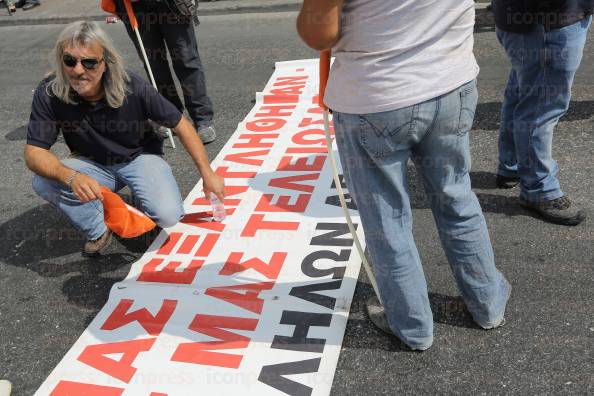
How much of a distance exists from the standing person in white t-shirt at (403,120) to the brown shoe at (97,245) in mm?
1727

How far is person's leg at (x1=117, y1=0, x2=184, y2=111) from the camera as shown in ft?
14.4

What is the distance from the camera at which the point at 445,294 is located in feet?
9.17

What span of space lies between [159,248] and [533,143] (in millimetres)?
2045

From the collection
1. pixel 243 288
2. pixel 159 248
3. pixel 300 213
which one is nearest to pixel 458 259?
pixel 243 288

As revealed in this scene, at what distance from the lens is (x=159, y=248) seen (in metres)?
3.40

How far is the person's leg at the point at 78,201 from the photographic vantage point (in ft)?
10.7

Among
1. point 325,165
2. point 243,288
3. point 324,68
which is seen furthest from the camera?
point 325,165

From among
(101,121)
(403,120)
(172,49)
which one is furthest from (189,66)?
(403,120)

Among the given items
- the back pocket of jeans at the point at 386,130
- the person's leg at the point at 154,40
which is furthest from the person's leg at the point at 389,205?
the person's leg at the point at 154,40

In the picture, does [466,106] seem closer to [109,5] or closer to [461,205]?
[461,205]

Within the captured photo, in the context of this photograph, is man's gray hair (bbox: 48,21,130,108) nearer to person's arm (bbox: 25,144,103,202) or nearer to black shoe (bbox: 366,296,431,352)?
person's arm (bbox: 25,144,103,202)

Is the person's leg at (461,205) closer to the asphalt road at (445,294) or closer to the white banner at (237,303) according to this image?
the asphalt road at (445,294)

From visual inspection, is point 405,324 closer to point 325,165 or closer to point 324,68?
point 324,68

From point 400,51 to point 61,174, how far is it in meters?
1.98
